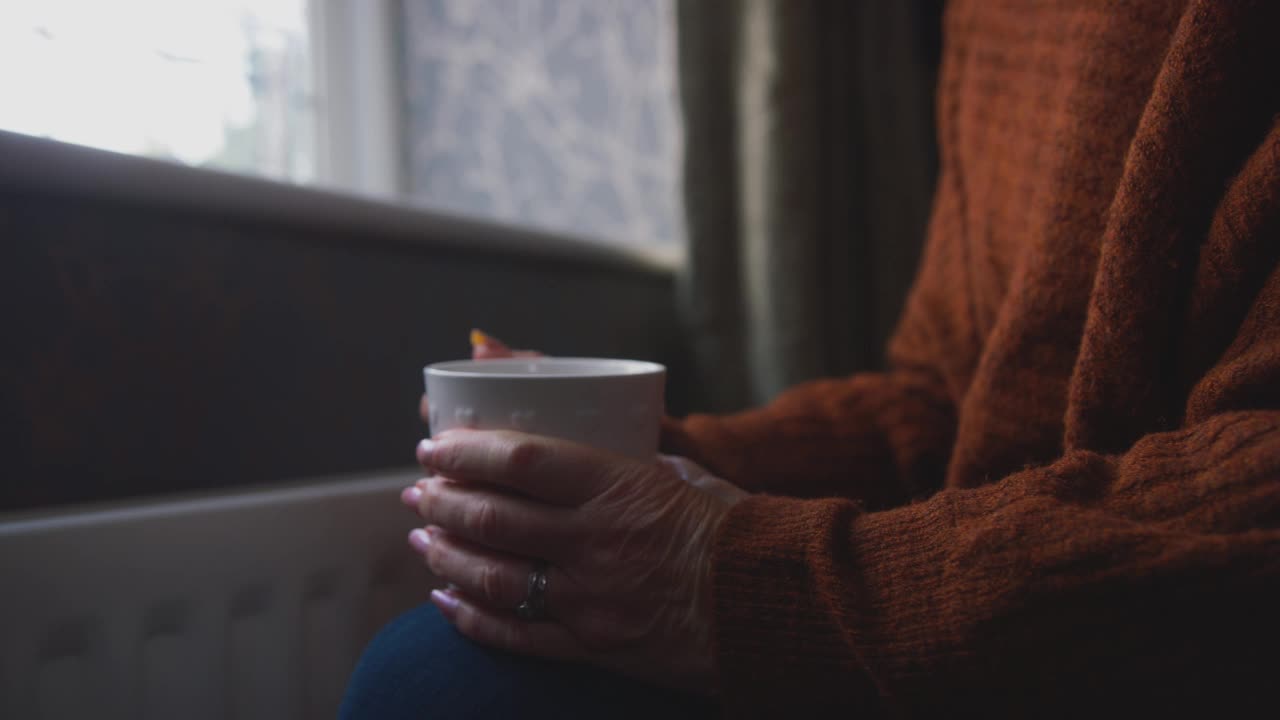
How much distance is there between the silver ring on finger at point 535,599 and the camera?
0.42 m

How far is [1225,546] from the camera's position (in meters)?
0.31

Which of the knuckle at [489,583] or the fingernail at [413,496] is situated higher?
the fingernail at [413,496]

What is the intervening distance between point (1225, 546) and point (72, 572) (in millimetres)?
686

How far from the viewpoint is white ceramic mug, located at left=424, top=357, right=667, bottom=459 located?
42 cm

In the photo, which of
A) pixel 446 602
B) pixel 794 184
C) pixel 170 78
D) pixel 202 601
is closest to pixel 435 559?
pixel 446 602

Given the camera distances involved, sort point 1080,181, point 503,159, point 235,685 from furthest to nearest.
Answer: point 503,159 → point 235,685 → point 1080,181

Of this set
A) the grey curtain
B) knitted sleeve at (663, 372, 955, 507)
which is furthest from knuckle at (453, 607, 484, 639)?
the grey curtain

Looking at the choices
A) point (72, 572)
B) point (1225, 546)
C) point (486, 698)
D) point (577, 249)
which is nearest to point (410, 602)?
point (72, 572)

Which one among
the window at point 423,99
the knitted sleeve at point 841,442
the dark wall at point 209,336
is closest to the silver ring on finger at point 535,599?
the knitted sleeve at point 841,442

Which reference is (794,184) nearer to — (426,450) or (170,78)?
(426,450)

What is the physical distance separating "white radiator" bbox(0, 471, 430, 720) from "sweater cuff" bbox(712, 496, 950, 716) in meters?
0.43

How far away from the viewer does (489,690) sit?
40cm

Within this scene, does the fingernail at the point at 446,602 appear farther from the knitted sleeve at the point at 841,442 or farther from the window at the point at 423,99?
the window at the point at 423,99

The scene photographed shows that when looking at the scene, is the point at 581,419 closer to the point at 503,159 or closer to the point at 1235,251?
the point at 1235,251
